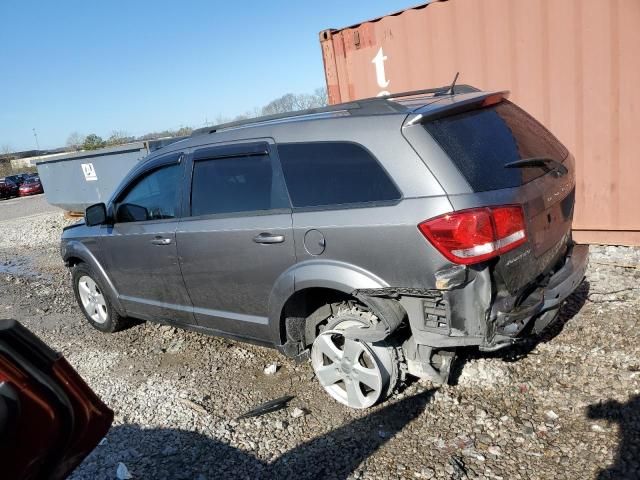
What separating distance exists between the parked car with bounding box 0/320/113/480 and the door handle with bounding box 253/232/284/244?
1.50 m

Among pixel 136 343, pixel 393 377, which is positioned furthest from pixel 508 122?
pixel 136 343

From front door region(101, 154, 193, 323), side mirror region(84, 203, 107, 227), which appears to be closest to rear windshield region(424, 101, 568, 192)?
front door region(101, 154, 193, 323)

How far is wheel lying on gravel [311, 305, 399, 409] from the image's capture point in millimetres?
3126

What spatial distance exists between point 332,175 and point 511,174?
99cm

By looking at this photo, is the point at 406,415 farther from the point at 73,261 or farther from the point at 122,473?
the point at 73,261

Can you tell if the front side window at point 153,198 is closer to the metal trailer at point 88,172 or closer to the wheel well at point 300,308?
the wheel well at point 300,308

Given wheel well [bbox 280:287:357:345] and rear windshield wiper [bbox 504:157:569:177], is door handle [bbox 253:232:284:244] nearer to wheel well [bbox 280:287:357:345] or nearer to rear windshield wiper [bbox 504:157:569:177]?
wheel well [bbox 280:287:357:345]

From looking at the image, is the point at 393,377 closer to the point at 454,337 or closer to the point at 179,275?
the point at 454,337

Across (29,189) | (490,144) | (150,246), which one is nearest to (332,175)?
(490,144)

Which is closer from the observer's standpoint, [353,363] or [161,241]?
[353,363]

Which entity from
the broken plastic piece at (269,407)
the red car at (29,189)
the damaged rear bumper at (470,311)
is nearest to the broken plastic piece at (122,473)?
the broken plastic piece at (269,407)

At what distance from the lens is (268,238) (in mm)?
3311

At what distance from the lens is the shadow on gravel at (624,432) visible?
2.52 meters

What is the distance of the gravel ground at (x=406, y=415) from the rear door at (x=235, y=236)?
566 millimetres
